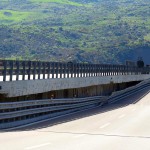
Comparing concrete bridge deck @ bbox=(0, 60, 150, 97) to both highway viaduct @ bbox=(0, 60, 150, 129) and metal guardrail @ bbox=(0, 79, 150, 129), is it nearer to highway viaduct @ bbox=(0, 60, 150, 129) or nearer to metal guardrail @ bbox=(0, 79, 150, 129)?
highway viaduct @ bbox=(0, 60, 150, 129)

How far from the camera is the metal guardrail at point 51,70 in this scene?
23.7m

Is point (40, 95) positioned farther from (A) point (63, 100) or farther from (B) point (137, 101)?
(B) point (137, 101)

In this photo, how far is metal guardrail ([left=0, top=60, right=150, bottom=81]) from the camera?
932 inches

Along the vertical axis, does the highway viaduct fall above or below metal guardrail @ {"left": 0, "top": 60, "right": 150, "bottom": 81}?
below

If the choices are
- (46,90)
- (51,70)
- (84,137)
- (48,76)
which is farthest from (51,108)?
(84,137)

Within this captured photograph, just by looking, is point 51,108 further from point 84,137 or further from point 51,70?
point 84,137

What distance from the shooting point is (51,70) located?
99.7 ft

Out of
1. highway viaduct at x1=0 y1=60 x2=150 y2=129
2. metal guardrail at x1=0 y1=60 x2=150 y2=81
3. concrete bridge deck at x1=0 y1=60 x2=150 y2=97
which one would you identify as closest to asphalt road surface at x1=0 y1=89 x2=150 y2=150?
highway viaduct at x1=0 y1=60 x2=150 y2=129

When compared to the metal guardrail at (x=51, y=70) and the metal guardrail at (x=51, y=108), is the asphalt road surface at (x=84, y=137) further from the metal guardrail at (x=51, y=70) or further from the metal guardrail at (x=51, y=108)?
the metal guardrail at (x=51, y=70)

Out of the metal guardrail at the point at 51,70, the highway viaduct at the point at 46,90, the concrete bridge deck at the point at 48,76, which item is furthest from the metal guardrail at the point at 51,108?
the metal guardrail at the point at 51,70

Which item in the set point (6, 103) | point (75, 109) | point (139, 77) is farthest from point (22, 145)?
point (139, 77)

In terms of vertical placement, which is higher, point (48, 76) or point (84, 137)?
point (48, 76)

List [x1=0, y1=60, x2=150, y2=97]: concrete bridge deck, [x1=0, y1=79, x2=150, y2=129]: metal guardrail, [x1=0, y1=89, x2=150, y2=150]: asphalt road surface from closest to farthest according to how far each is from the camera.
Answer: [x1=0, y1=89, x2=150, y2=150]: asphalt road surface < [x1=0, y1=79, x2=150, y2=129]: metal guardrail < [x1=0, y1=60, x2=150, y2=97]: concrete bridge deck

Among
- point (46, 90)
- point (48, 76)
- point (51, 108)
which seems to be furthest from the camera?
point (48, 76)
